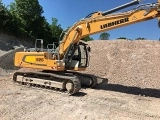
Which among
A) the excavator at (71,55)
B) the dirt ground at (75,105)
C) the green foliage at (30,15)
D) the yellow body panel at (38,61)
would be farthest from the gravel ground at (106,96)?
the green foliage at (30,15)

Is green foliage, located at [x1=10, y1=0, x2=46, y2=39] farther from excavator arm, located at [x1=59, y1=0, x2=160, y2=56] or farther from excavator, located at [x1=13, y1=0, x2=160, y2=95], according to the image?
excavator arm, located at [x1=59, y1=0, x2=160, y2=56]

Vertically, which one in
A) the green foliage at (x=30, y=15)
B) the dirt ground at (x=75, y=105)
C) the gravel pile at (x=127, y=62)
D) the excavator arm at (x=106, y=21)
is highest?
the green foliage at (x=30, y=15)

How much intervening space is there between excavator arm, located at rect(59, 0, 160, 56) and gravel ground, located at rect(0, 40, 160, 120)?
7.75 feet

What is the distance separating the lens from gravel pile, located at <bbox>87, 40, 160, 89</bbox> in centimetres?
1512

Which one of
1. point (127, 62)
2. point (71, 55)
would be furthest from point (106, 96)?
point (127, 62)

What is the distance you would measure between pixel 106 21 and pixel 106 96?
300cm

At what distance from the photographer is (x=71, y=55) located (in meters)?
12.6

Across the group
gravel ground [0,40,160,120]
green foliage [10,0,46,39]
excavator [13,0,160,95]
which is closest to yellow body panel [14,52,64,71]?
excavator [13,0,160,95]

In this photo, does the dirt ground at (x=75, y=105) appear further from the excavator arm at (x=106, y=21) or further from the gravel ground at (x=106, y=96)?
the excavator arm at (x=106, y=21)

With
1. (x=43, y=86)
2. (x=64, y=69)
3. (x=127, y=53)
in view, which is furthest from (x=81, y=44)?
(x=127, y=53)

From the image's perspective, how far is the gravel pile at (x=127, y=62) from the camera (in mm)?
15125

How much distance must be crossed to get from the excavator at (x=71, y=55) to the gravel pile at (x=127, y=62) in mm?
3037

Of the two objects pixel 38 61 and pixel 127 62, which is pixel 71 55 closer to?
pixel 38 61

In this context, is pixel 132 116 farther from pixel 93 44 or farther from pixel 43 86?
pixel 93 44
